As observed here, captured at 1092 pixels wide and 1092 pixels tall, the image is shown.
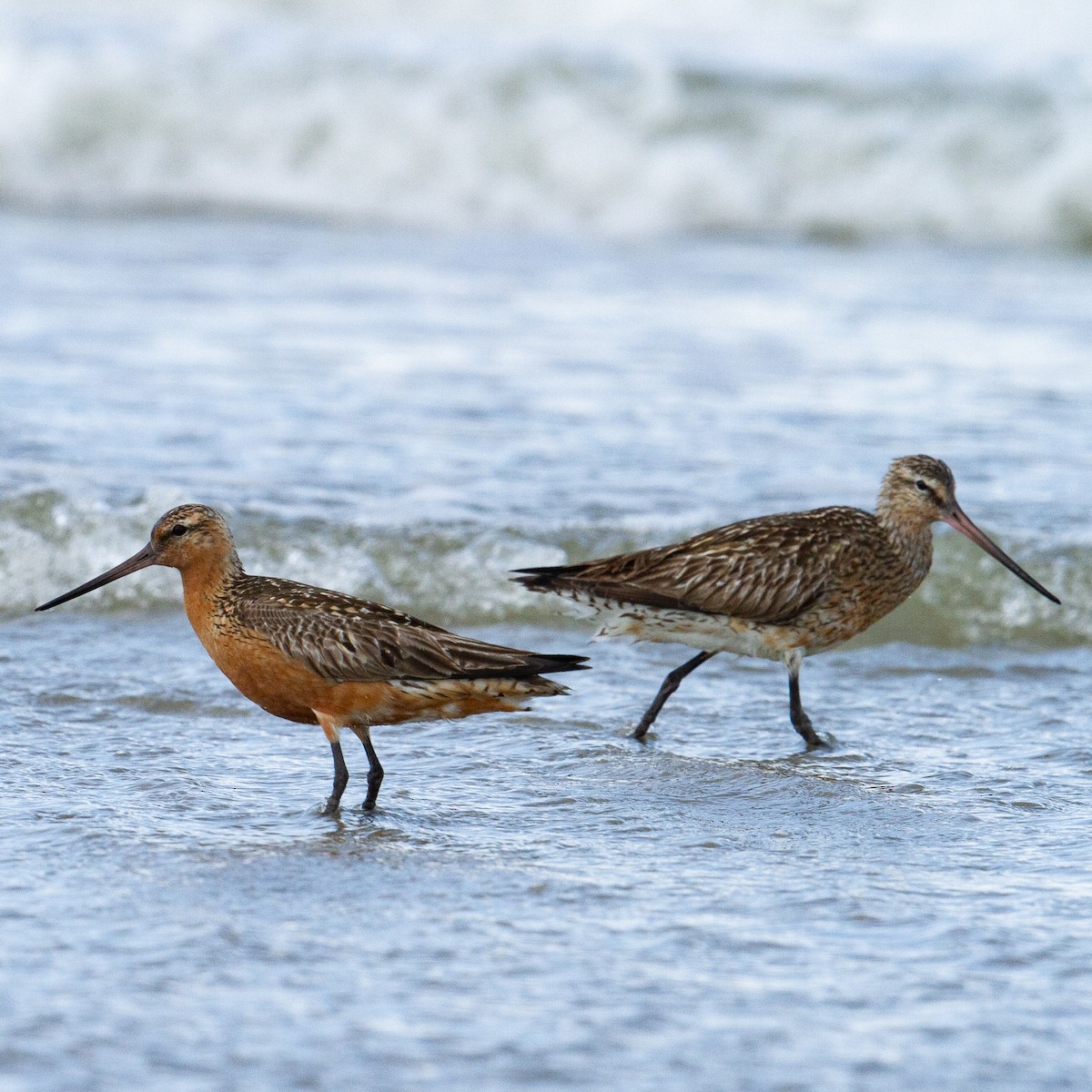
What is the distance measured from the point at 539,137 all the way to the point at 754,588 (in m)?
13.4

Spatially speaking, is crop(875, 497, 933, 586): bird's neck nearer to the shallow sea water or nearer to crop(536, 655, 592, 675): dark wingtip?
the shallow sea water

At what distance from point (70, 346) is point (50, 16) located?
37.9 ft

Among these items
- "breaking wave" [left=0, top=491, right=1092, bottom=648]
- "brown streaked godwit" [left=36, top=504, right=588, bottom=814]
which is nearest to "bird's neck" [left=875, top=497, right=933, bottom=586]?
"breaking wave" [left=0, top=491, right=1092, bottom=648]

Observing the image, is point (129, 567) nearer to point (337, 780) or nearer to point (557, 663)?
point (337, 780)

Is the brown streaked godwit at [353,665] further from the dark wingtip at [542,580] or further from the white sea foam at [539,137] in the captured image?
the white sea foam at [539,137]

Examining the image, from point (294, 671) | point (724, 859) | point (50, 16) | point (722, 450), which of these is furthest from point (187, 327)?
point (50, 16)

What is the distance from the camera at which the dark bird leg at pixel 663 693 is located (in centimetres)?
607

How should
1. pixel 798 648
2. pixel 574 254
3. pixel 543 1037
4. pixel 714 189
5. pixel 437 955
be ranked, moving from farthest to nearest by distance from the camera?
pixel 714 189 → pixel 574 254 → pixel 798 648 → pixel 437 955 → pixel 543 1037

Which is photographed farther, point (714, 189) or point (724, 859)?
point (714, 189)

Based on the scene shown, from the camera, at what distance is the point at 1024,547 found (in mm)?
7957

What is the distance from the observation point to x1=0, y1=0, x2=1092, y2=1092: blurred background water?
3793 millimetres

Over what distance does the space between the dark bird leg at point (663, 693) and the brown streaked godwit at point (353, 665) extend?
861mm

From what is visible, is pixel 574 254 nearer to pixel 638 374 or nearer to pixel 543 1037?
pixel 638 374

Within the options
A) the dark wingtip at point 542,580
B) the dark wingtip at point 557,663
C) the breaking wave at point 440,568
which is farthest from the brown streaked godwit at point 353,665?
the breaking wave at point 440,568
